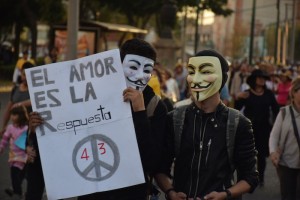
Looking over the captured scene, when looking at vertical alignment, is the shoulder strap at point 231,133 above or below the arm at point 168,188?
above

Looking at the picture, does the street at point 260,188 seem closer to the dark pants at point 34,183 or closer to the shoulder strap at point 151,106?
the dark pants at point 34,183

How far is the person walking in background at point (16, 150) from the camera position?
855 cm

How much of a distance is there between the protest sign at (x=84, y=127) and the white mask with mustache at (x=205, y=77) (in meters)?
0.38

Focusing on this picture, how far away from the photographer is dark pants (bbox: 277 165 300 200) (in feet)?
23.9

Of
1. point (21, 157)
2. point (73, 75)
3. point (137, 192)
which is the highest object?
point (73, 75)

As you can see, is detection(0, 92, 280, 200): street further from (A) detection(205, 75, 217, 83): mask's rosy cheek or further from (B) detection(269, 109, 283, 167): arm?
(A) detection(205, 75, 217, 83): mask's rosy cheek

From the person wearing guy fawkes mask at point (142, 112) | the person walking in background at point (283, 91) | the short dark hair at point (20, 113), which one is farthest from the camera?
the person walking in background at point (283, 91)

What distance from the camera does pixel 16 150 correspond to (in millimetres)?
8641

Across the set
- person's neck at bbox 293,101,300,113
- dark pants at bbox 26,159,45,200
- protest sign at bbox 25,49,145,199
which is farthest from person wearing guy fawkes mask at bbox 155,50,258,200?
person's neck at bbox 293,101,300,113

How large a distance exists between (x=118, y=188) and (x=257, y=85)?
6.50m

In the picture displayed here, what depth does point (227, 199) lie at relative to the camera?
381 centimetres

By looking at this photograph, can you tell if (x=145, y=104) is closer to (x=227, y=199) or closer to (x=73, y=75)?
(x=73, y=75)

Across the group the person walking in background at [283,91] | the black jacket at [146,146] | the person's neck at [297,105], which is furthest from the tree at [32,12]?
the black jacket at [146,146]

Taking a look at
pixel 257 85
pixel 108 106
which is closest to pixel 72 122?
pixel 108 106
